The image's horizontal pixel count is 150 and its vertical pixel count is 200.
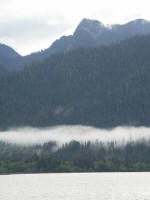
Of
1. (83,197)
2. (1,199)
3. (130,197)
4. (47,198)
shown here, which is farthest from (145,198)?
(1,199)

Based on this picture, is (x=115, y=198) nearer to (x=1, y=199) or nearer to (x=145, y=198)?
(x=145, y=198)

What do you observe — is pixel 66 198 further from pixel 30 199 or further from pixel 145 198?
pixel 145 198

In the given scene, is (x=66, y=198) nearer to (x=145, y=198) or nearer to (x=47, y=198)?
(x=47, y=198)

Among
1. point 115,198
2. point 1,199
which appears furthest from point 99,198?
point 1,199

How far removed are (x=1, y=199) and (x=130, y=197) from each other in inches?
1653

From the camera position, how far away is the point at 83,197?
556 feet

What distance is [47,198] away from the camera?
16775cm

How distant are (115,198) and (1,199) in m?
37.2

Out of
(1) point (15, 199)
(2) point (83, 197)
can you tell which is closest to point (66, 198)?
(2) point (83, 197)

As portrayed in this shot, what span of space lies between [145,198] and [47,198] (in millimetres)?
31923

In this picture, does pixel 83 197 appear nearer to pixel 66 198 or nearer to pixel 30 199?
pixel 66 198

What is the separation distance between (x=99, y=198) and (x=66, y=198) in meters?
10.9

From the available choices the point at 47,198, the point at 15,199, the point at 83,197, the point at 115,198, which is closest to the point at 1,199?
the point at 15,199

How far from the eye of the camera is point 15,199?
166375 mm
